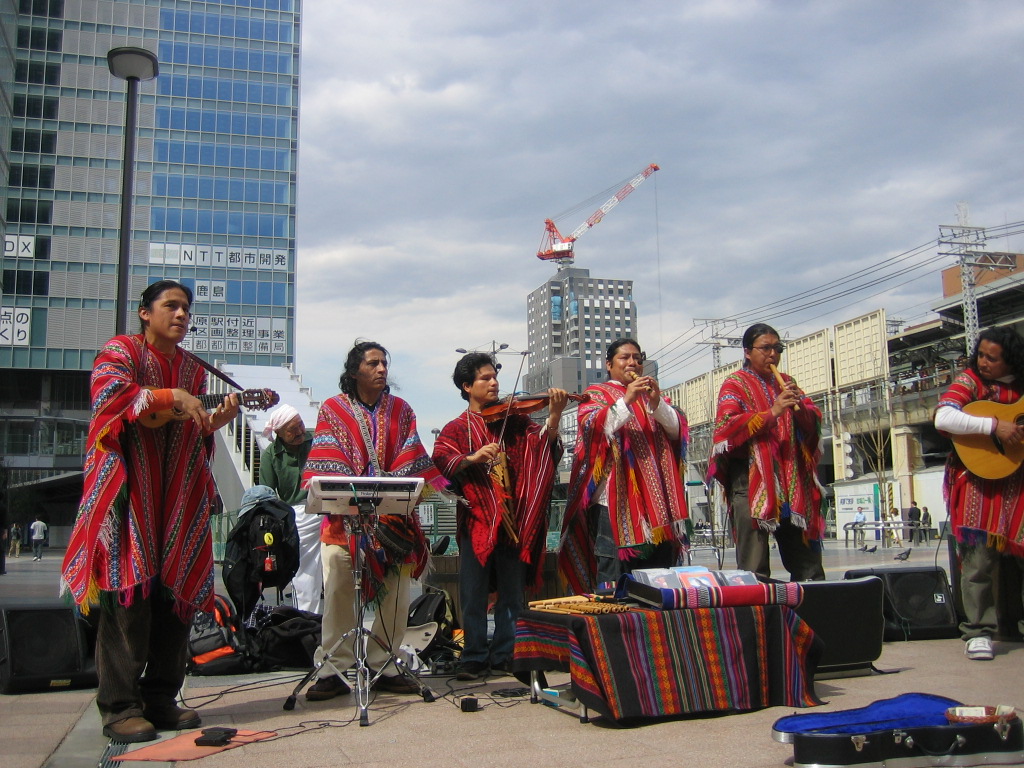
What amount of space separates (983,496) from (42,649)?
539cm

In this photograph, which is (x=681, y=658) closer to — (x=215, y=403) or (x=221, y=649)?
(x=215, y=403)

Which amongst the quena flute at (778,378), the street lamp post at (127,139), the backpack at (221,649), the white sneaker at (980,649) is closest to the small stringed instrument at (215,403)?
the backpack at (221,649)

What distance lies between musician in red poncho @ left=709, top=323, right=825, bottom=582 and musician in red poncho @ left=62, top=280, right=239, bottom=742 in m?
2.85

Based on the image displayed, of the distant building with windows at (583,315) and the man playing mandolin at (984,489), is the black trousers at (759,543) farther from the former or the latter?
the distant building with windows at (583,315)

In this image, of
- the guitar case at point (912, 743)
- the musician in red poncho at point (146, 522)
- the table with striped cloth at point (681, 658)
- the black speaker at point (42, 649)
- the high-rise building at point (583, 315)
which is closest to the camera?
the guitar case at point (912, 743)

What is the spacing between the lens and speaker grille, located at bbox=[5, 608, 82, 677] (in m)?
4.93

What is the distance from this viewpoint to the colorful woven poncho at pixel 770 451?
518 centimetres

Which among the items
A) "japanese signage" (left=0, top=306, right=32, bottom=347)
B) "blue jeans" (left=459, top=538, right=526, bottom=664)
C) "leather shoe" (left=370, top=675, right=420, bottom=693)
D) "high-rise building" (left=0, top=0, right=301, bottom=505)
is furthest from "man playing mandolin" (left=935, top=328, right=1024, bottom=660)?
"japanese signage" (left=0, top=306, right=32, bottom=347)

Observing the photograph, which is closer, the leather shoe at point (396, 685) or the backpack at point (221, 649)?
the leather shoe at point (396, 685)

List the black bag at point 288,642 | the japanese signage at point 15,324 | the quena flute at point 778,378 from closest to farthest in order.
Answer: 1. the quena flute at point 778,378
2. the black bag at point 288,642
3. the japanese signage at point 15,324

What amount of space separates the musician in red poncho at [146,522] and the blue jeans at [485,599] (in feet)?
4.68

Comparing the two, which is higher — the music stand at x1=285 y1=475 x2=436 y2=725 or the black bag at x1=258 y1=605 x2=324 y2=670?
the music stand at x1=285 y1=475 x2=436 y2=725

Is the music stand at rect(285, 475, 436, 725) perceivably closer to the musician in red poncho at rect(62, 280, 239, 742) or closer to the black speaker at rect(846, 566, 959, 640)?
the musician in red poncho at rect(62, 280, 239, 742)

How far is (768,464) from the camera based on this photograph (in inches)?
206
